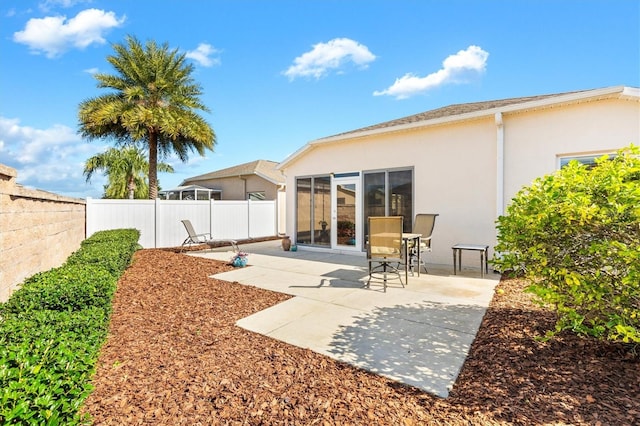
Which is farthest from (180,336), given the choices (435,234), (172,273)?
(435,234)

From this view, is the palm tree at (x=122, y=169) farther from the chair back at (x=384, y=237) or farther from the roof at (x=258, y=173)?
the chair back at (x=384, y=237)

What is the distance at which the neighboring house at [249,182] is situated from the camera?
17.5 metres

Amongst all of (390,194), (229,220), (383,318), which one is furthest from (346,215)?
(229,220)

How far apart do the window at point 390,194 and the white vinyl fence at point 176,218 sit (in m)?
7.19

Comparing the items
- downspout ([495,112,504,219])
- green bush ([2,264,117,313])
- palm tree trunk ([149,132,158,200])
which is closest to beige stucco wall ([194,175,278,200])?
palm tree trunk ([149,132,158,200])

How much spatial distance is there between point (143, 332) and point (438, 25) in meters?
9.54

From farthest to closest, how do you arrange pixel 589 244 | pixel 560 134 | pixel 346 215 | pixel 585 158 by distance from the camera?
pixel 346 215
pixel 560 134
pixel 585 158
pixel 589 244

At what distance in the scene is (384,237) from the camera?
598 centimetres

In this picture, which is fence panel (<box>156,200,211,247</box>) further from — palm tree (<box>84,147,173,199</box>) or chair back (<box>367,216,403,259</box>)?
palm tree (<box>84,147,173,199</box>)

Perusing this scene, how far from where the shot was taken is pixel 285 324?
3.96 m

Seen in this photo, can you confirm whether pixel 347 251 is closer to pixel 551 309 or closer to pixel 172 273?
Result: pixel 172 273

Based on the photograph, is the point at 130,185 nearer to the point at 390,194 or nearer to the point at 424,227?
the point at 390,194

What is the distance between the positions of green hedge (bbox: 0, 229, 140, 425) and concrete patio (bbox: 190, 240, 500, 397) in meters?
1.75

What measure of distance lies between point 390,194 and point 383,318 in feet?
17.6
